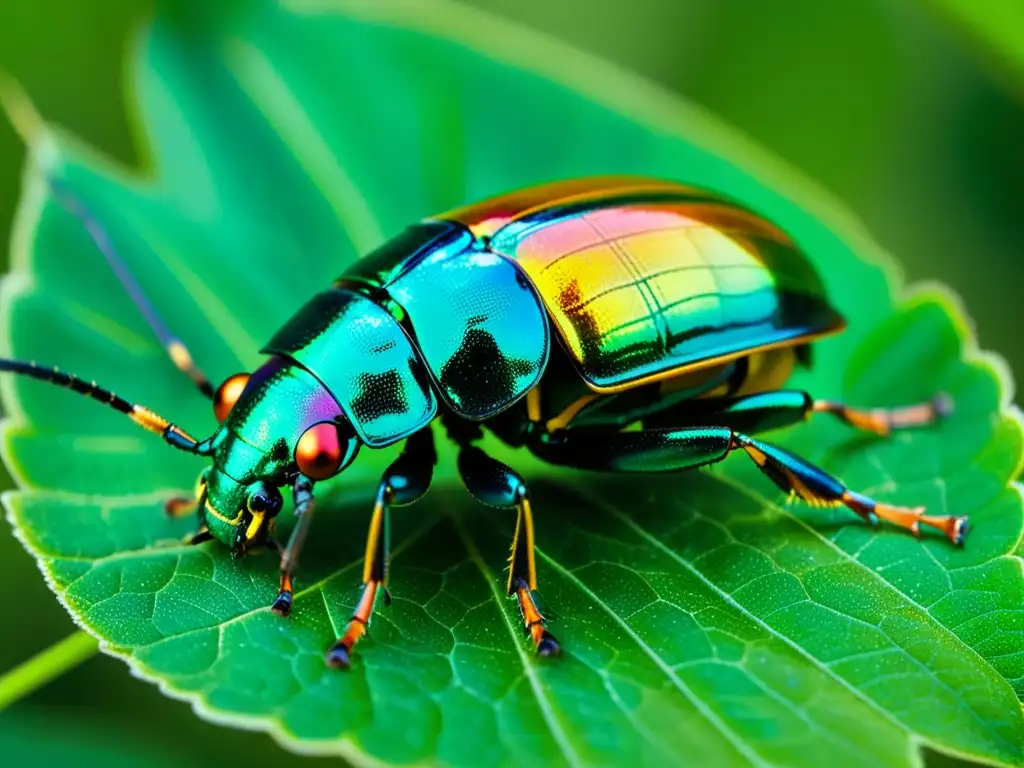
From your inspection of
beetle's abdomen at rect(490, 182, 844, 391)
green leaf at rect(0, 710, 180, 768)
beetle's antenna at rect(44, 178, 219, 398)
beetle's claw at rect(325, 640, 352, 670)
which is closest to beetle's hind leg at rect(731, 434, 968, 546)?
beetle's abdomen at rect(490, 182, 844, 391)

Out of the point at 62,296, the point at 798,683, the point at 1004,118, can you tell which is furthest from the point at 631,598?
the point at 1004,118

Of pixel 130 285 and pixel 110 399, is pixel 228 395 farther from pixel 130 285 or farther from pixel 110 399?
pixel 130 285

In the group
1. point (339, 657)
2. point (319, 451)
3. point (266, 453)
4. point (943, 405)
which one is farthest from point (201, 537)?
point (943, 405)

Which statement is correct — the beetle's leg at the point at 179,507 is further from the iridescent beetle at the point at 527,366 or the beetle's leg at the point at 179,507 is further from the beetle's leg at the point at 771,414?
the beetle's leg at the point at 771,414

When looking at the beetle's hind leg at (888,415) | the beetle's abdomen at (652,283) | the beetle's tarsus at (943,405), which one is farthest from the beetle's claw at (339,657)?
the beetle's tarsus at (943,405)

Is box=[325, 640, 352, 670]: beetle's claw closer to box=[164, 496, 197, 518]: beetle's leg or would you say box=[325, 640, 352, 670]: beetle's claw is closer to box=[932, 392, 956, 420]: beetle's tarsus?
box=[164, 496, 197, 518]: beetle's leg

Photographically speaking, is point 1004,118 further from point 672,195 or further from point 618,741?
point 618,741

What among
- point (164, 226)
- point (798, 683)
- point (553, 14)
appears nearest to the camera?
point (798, 683)

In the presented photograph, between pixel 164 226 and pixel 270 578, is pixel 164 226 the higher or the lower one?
the higher one
